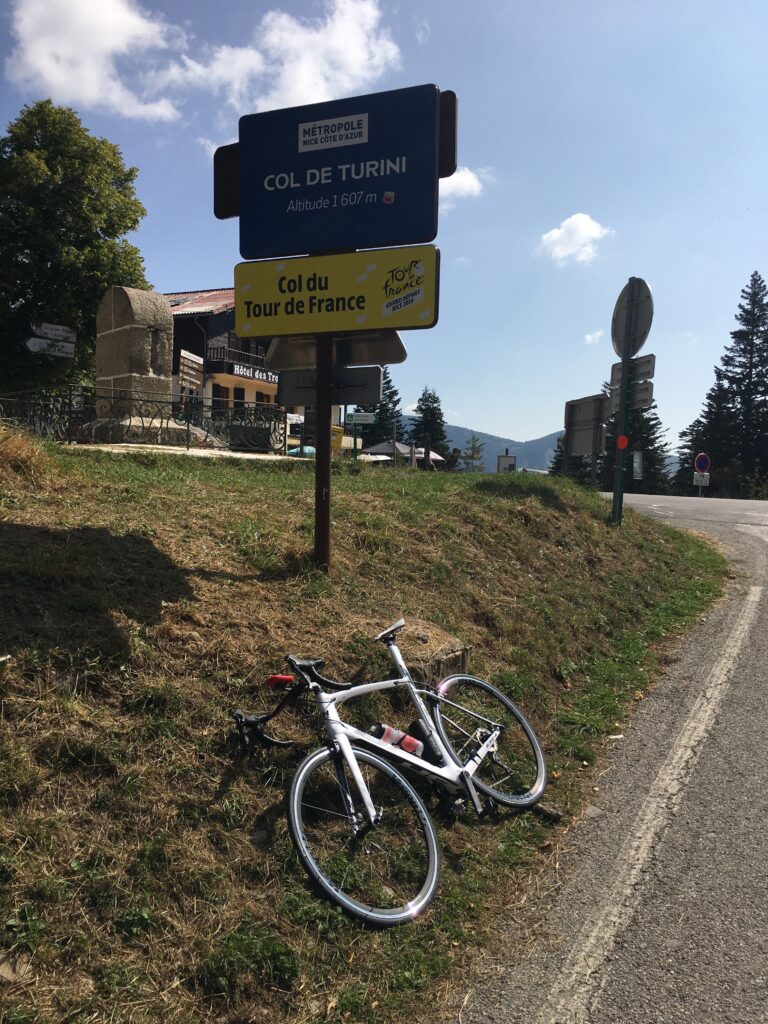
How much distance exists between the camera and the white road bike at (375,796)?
9.75ft

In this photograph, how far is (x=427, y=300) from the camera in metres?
5.06

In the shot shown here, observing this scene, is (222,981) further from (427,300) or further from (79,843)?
(427,300)

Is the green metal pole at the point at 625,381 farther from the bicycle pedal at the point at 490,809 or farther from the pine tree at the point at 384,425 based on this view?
the pine tree at the point at 384,425

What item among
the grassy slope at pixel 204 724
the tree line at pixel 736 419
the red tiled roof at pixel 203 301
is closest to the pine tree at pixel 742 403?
the tree line at pixel 736 419

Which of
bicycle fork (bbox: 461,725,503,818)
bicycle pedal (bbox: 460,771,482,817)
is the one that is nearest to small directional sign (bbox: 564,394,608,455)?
bicycle fork (bbox: 461,725,503,818)

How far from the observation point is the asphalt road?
261 centimetres

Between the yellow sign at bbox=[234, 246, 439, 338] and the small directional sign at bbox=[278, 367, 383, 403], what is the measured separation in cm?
34

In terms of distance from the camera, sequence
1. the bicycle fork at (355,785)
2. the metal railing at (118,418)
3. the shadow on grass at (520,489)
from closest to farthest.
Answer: the bicycle fork at (355,785) → the shadow on grass at (520,489) → the metal railing at (118,418)

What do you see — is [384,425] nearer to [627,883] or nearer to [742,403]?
[742,403]

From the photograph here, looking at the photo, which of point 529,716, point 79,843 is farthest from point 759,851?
point 79,843

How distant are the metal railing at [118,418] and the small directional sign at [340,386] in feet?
22.3

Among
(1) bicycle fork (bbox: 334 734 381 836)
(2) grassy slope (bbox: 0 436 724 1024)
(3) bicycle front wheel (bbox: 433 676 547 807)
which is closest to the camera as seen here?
(2) grassy slope (bbox: 0 436 724 1024)

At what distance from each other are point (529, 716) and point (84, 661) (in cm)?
306

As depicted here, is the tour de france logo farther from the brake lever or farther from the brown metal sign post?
the brake lever
